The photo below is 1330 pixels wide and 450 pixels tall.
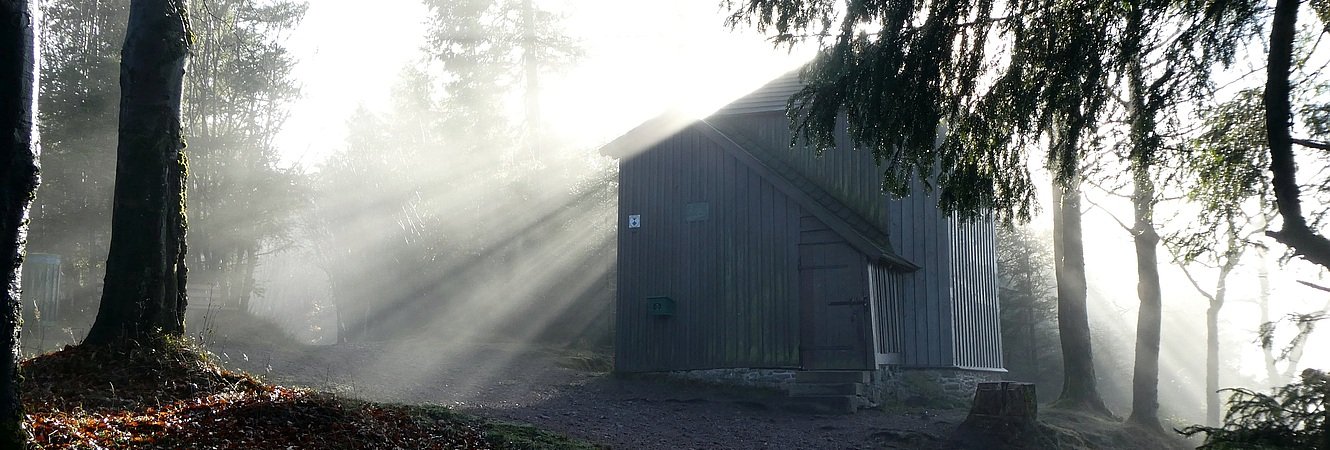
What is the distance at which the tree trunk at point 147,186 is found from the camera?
7.70 m

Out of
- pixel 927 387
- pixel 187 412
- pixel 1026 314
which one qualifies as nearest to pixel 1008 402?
pixel 927 387

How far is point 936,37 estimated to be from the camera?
26.7 feet

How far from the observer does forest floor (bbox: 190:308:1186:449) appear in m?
11.4

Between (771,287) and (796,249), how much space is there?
80 centimetres

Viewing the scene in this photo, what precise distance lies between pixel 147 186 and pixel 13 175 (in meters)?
3.31

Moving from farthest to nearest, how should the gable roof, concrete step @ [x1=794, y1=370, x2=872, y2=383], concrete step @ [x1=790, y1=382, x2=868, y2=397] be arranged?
the gable roof → concrete step @ [x1=794, y1=370, x2=872, y2=383] → concrete step @ [x1=790, y1=382, x2=868, y2=397]

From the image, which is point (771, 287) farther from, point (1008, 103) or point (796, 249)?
point (1008, 103)

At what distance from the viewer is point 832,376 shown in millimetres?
15141

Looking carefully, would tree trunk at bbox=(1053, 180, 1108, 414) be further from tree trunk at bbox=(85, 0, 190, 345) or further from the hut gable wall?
tree trunk at bbox=(85, 0, 190, 345)

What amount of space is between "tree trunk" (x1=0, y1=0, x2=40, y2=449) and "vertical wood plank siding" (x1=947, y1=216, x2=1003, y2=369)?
51.3 ft

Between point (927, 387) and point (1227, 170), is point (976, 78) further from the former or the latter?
point (927, 387)

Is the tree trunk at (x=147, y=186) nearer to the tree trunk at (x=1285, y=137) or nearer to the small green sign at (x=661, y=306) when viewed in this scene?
the tree trunk at (x=1285, y=137)

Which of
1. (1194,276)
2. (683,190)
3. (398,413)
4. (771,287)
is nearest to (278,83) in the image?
(683,190)

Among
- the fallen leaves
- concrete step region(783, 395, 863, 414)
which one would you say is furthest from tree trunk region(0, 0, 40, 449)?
concrete step region(783, 395, 863, 414)
